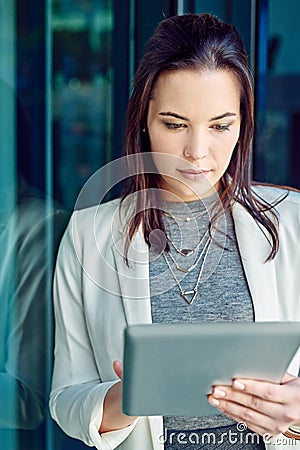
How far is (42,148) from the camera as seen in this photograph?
1388 mm

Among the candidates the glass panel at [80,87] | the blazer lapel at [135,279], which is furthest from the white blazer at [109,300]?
the glass panel at [80,87]

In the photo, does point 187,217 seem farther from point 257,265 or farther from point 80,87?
point 80,87

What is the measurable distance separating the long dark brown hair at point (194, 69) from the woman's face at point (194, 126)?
0.5 inches

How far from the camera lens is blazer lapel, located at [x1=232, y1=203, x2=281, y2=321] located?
3.43ft

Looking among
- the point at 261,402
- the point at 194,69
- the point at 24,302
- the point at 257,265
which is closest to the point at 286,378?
the point at 261,402

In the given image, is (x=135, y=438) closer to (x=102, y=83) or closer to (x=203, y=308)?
(x=203, y=308)

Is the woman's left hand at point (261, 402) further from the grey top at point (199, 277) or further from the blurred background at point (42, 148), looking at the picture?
the blurred background at point (42, 148)

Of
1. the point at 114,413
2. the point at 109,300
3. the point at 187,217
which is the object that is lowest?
the point at 114,413

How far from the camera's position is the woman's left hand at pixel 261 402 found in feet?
2.88

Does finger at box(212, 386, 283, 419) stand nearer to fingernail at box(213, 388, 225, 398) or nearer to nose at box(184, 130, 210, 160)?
fingernail at box(213, 388, 225, 398)

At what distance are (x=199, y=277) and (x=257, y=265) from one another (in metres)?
0.08

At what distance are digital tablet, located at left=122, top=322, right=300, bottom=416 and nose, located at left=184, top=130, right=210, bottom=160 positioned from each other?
299mm

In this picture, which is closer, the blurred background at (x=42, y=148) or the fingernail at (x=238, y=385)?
the fingernail at (x=238, y=385)

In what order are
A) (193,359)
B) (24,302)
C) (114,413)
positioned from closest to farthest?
(193,359), (114,413), (24,302)
